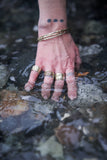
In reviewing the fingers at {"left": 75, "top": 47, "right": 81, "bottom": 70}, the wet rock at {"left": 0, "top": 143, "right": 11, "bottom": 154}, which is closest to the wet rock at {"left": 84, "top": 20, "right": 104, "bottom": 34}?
the fingers at {"left": 75, "top": 47, "right": 81, "bottom": 70}

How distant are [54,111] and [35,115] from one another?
162 mm

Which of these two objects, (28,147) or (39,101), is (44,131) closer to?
(28,147)

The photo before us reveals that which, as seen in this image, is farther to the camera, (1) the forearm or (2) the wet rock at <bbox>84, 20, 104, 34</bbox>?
(2) the wet rock at <bbox>84, 20, 104, 34</bbox>

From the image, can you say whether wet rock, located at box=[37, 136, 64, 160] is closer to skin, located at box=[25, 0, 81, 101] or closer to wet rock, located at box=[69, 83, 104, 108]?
wet rock, located at box=[69, 83, 104, 108]

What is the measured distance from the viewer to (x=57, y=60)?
1590 millimetres

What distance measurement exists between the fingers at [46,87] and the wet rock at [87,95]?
0.23m

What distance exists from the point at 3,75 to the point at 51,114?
30.4 inches

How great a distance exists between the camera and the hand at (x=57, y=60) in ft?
4.85

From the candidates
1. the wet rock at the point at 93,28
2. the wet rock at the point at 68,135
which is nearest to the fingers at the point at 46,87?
the wet rock at the point at 68,135

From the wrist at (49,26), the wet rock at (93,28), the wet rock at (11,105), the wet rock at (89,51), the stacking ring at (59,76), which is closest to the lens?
the wet rock at (11,105)

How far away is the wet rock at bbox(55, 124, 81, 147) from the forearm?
1.03m

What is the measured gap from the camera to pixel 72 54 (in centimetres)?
165

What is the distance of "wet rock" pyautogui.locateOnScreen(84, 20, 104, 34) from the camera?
8.48 ft

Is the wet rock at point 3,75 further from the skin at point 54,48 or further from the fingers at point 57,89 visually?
the fingers at point 57,89
